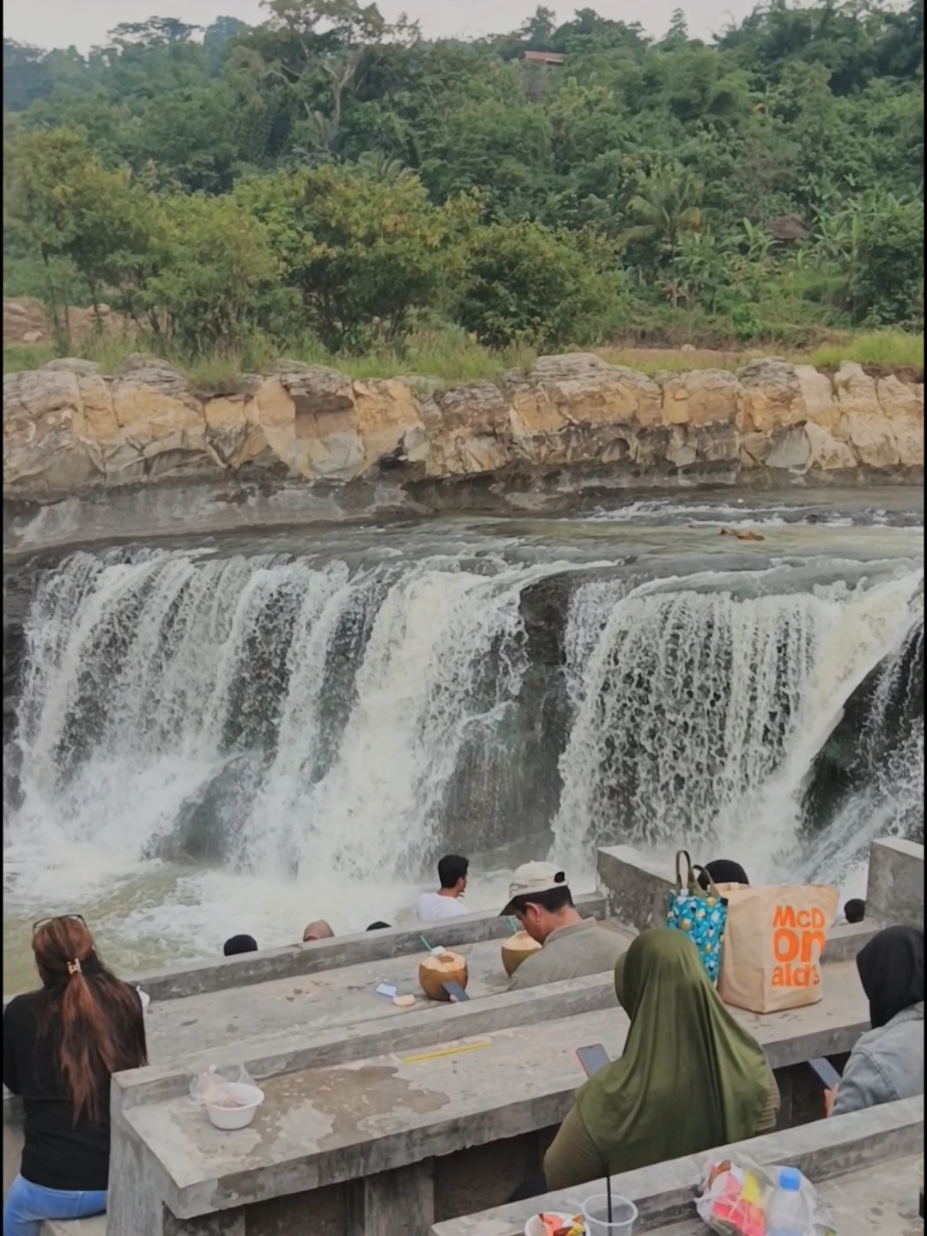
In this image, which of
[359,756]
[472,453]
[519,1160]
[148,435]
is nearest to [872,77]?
[472,453]

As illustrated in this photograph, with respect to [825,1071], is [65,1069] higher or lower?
higher

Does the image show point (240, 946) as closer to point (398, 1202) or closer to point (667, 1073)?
point (398, 1202)

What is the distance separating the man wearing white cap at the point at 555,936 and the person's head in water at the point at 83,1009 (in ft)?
2.69

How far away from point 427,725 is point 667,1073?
5202 mm

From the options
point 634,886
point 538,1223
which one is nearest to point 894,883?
point 634,886

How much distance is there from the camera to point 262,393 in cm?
1124

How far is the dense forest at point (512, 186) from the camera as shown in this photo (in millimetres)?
12805

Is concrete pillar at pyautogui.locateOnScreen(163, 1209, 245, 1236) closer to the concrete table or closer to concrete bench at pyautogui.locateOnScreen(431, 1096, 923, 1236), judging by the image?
concrete bench at pyautogui.locateOnScreen(431, 1096, 923, 1236)

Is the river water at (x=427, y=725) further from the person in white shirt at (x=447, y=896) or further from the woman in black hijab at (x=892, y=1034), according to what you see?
the woman in black hijab at (x=892, y=1034)

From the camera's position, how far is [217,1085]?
92.0 inches

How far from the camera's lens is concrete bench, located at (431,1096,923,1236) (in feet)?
6.35

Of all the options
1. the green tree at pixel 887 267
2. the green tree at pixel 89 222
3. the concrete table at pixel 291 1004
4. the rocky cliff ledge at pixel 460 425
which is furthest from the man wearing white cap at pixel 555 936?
the green tree at pixel 887 267

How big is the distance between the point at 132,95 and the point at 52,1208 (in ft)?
37.7

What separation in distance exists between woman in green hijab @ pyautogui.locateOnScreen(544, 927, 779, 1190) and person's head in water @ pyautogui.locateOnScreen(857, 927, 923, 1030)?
23 cm
